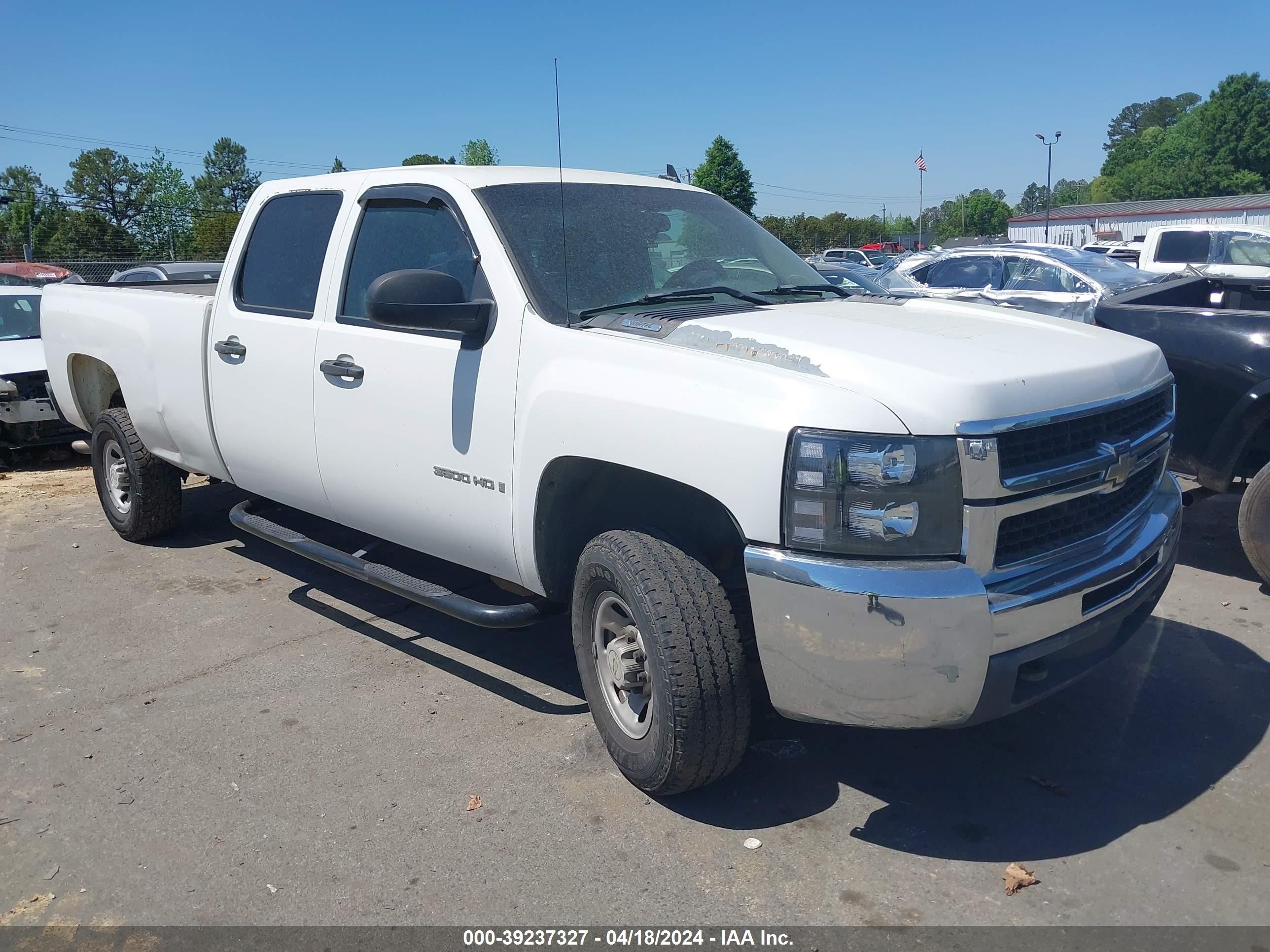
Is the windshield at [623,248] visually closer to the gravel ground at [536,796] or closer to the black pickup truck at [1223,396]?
the gravel ground at [536,796]

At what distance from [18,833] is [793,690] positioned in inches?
101

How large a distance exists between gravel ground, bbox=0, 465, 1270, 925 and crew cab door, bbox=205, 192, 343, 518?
0.81 metres

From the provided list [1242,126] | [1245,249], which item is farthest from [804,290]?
[1242,126]

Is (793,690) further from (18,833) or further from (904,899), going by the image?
(18,833)

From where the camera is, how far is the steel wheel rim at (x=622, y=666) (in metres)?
3.40

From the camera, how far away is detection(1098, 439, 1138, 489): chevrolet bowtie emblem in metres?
3.17

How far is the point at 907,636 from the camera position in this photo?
2.75 m

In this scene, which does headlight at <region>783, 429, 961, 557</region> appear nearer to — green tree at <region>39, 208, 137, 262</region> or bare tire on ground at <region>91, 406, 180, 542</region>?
bare tire on ground at <region>91, 406, 180, 542</region>

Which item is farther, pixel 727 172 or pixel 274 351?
pixel 727 172

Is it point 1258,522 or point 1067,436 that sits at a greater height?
point 1067,436

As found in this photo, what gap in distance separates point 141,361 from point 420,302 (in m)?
2.99

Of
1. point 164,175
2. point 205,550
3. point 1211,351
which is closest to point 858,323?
point 1211,351

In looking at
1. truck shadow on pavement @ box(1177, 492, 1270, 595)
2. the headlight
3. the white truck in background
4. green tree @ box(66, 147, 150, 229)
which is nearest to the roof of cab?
the headlight

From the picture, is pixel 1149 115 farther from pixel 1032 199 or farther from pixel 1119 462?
pixel 1119 462
